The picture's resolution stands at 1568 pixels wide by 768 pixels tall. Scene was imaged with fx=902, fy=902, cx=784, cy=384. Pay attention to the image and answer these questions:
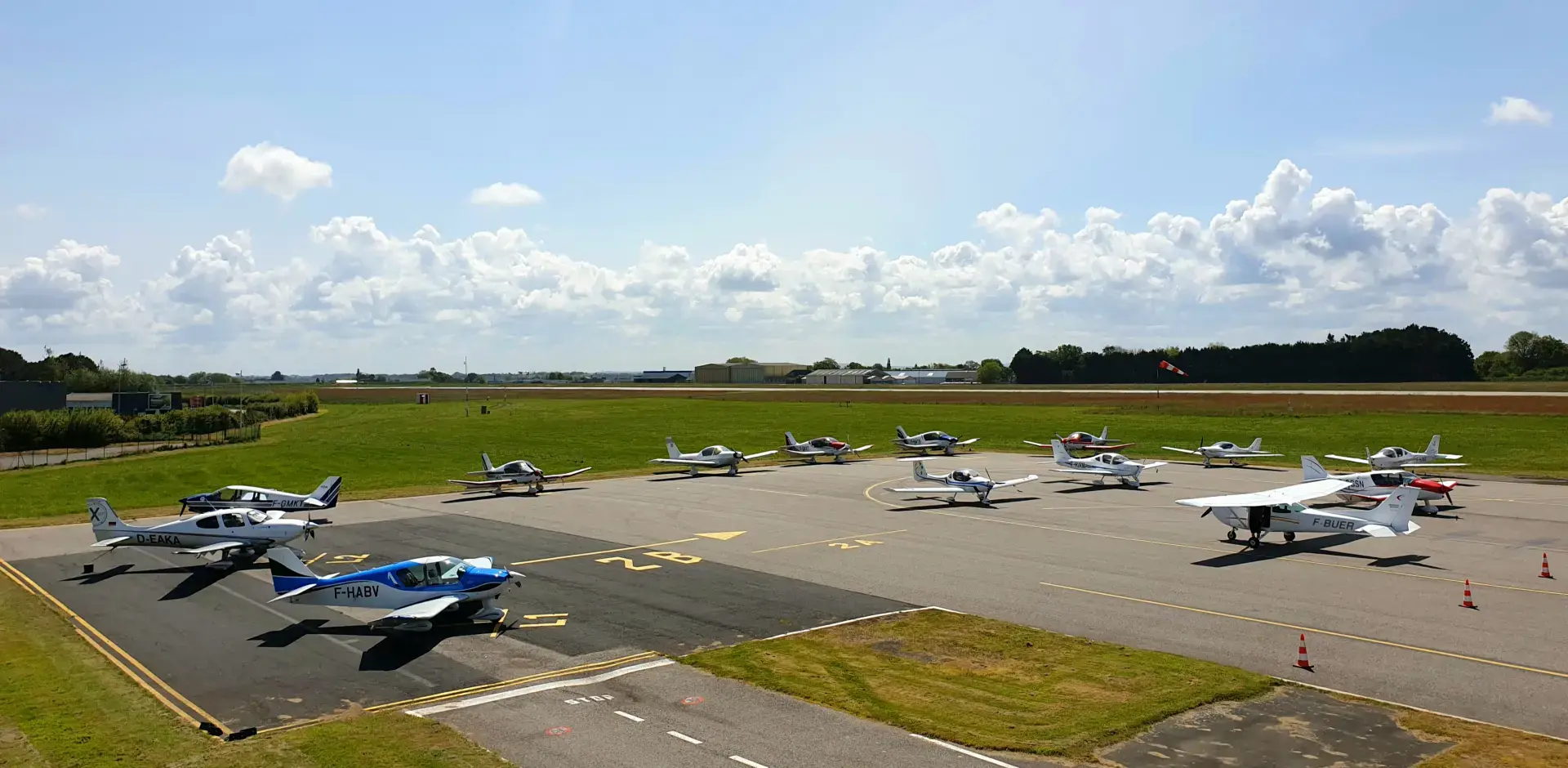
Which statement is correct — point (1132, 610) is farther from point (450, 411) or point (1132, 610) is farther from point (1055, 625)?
point (450, 411)

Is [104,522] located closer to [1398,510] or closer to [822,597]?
[822,597]

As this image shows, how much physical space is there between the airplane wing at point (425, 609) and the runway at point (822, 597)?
94 cm

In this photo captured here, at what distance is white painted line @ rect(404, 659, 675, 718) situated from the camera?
17.7m

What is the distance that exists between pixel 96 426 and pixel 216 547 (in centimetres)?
6691

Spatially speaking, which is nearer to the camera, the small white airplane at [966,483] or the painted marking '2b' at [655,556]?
the painted marking '2b' at [655,556]

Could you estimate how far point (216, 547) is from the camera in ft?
98.0

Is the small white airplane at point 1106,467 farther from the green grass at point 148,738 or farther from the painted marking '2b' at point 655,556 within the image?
the green grass at point 148,738

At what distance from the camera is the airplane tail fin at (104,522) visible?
104ft

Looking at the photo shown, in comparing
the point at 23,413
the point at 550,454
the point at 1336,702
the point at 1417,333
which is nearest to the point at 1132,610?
the point at 1336,702

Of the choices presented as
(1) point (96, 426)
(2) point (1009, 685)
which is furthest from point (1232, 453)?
(1) point (96, 426)

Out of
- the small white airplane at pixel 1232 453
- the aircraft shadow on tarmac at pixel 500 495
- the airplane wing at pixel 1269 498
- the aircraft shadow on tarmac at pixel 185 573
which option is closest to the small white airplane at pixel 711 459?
the aircraft shadow on tarmac at pixel 500 495

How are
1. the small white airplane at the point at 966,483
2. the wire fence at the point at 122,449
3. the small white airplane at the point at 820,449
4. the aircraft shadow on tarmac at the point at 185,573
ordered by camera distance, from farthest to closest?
the wire fence at the point at 122,449 → the small white airplane at the point at 820,449 → the small white airplane at the point at 966,483 → the aircraft shadow on tarmac at the point at 185,573

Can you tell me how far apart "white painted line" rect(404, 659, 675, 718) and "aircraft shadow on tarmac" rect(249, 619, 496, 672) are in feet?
11.1

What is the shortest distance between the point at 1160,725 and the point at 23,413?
97211mm
